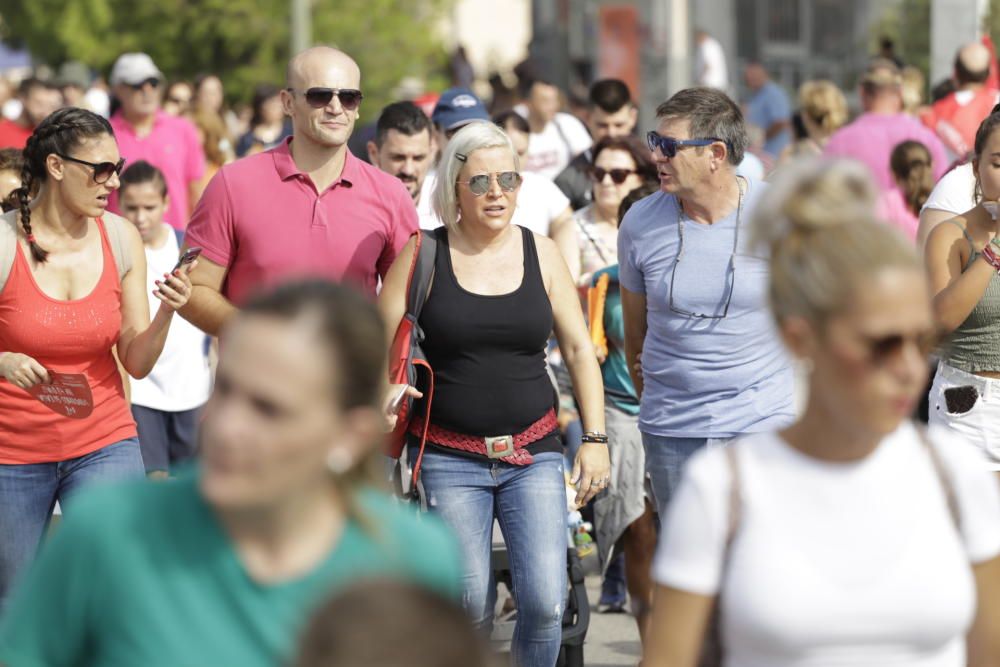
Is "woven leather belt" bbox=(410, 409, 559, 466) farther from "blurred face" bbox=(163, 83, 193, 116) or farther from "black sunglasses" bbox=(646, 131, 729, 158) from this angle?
"blurred face" bbox=(163, 83, 193, 116)

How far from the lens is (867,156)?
35.9 ft

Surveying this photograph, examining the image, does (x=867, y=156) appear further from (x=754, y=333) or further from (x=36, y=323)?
(x=36, y=323)

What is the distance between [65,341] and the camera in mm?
5641

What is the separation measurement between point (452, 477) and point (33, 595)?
119 inches

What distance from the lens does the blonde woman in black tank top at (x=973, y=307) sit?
5484 millimetres

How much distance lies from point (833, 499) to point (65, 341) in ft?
10.9

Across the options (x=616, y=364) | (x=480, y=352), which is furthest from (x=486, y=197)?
(x=616, y=364)

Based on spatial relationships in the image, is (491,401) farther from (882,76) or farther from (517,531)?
(882,76)

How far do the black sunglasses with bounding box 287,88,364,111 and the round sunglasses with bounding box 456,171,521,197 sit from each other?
2.02 ft

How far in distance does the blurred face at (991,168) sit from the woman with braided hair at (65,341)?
8.69ft

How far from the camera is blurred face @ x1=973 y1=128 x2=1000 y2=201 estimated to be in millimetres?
5586

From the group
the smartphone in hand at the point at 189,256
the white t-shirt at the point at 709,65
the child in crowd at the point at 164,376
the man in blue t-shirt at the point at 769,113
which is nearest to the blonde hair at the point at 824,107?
the man in blue t-shirt at the point at 769,113

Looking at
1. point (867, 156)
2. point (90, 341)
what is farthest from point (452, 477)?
point (867, 156)

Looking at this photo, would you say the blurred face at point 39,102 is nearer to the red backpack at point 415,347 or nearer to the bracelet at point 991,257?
the red backpack at point 415,347
